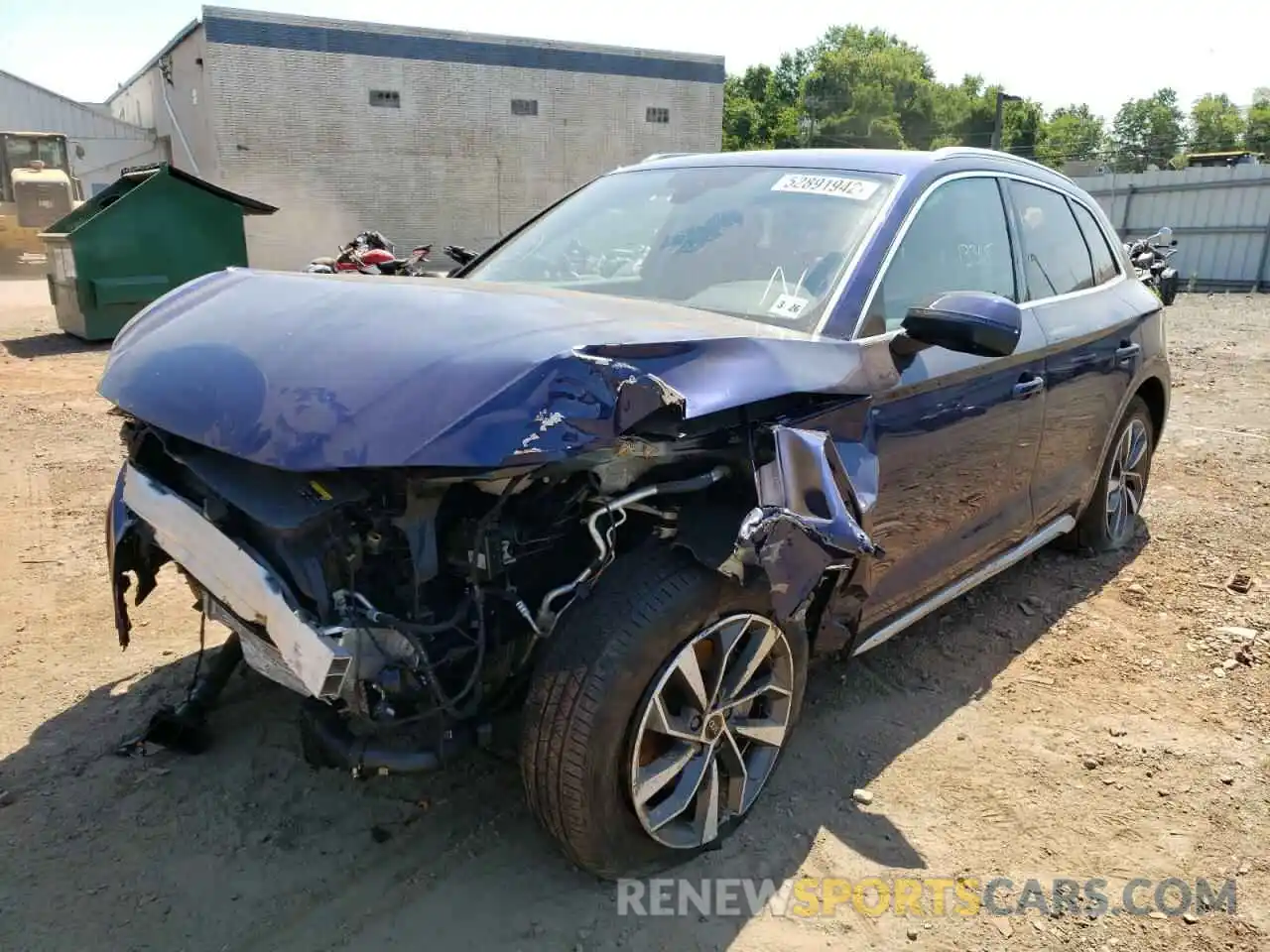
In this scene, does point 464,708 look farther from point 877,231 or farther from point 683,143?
point 683,143

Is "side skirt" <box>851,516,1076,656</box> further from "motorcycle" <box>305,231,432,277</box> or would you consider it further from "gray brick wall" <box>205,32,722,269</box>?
"gray brick wall" <box>205,32,722,269</box>

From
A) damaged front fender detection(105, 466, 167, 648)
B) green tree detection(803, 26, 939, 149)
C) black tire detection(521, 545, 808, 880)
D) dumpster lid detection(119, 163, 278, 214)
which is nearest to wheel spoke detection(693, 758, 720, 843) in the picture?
black tire detection(521, 545, 808, 880)

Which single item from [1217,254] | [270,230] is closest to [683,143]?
[270,230]

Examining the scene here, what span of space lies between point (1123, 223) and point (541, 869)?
2513 centimetres

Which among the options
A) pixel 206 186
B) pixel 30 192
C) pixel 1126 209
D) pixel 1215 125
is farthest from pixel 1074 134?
pixel 206 186

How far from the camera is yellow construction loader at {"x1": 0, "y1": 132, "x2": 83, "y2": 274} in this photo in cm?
2208

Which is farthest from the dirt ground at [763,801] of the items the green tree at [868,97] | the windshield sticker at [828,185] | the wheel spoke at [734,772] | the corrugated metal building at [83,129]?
the green tree at [868,97]

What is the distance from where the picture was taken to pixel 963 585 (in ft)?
11.5

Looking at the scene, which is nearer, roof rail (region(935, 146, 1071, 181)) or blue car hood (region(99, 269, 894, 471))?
blue car hood (region(99, 269, 894, 471))

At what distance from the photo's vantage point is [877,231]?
298cm

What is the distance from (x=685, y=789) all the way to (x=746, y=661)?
0.38m

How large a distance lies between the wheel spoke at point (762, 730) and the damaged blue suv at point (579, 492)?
0.02 metres

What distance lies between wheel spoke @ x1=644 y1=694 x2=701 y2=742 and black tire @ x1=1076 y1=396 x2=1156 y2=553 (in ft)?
9.52

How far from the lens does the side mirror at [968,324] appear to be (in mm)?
2553
